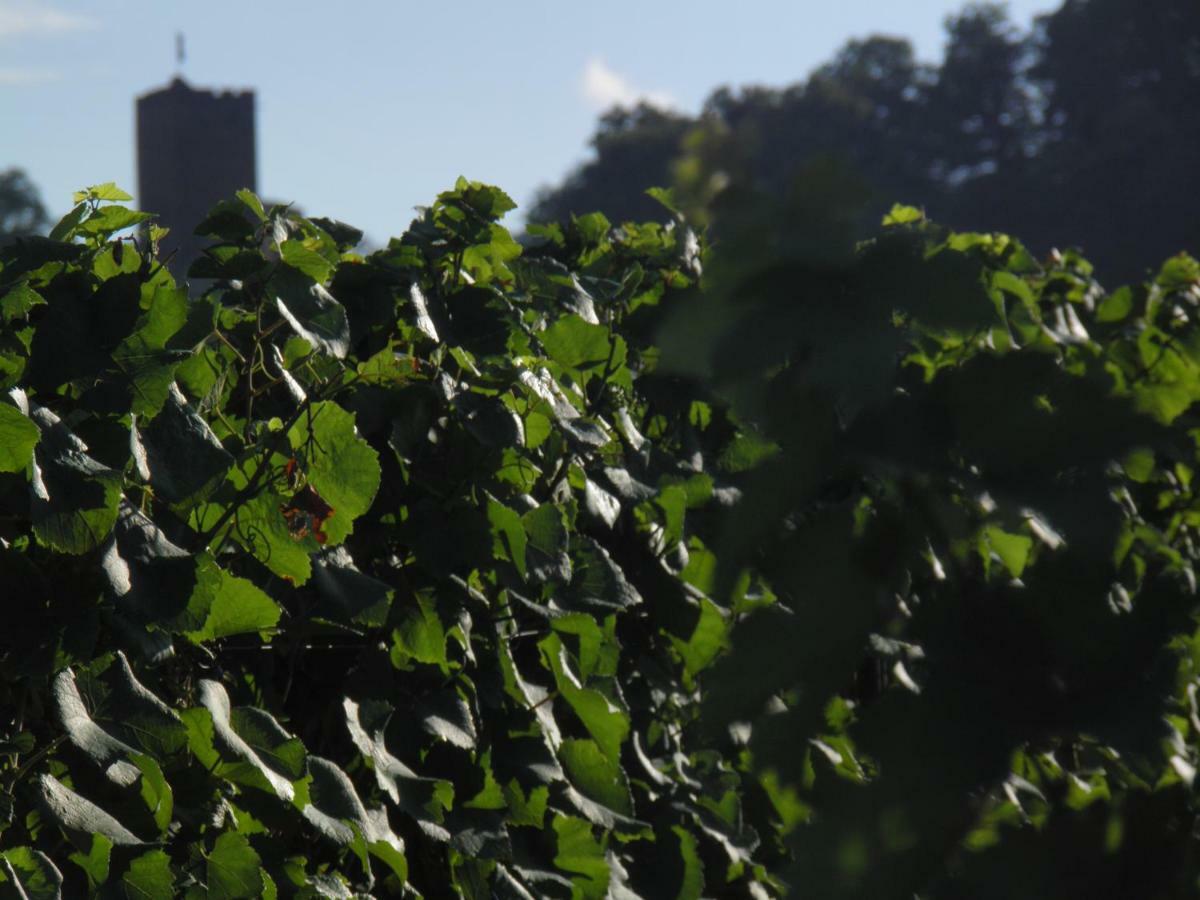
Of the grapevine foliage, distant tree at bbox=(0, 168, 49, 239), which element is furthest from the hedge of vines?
distant tree at bbox=(0, 168, 49, 239)

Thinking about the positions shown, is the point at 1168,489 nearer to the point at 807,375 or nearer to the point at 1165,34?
the point at 807,375

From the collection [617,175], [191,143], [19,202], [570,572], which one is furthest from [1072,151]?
[19,202]

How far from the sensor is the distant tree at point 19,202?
63062mm

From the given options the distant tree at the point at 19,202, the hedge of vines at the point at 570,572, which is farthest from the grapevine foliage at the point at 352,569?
the distant tree at the point at 19,202

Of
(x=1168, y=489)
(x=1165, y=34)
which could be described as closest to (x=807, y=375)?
(x=1168, y=489)

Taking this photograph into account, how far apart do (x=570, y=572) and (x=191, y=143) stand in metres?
36.1

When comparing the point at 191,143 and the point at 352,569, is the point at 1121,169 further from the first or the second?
the point at 352,569

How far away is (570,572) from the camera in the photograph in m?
2.27

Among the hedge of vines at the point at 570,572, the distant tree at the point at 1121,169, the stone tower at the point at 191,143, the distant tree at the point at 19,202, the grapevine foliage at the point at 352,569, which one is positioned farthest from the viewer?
the distant tree at the point at 19,202

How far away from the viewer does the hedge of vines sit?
0.67 meters

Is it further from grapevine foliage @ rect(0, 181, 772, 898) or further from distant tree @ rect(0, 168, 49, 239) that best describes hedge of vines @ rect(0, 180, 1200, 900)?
distant tree @ rect(0, 168, 49, 239)

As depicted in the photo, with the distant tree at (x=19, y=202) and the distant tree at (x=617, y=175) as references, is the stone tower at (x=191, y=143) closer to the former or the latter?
the distant tree at (x=617, y=175)

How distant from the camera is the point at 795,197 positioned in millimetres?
624

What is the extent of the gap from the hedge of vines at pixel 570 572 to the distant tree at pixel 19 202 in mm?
64492
